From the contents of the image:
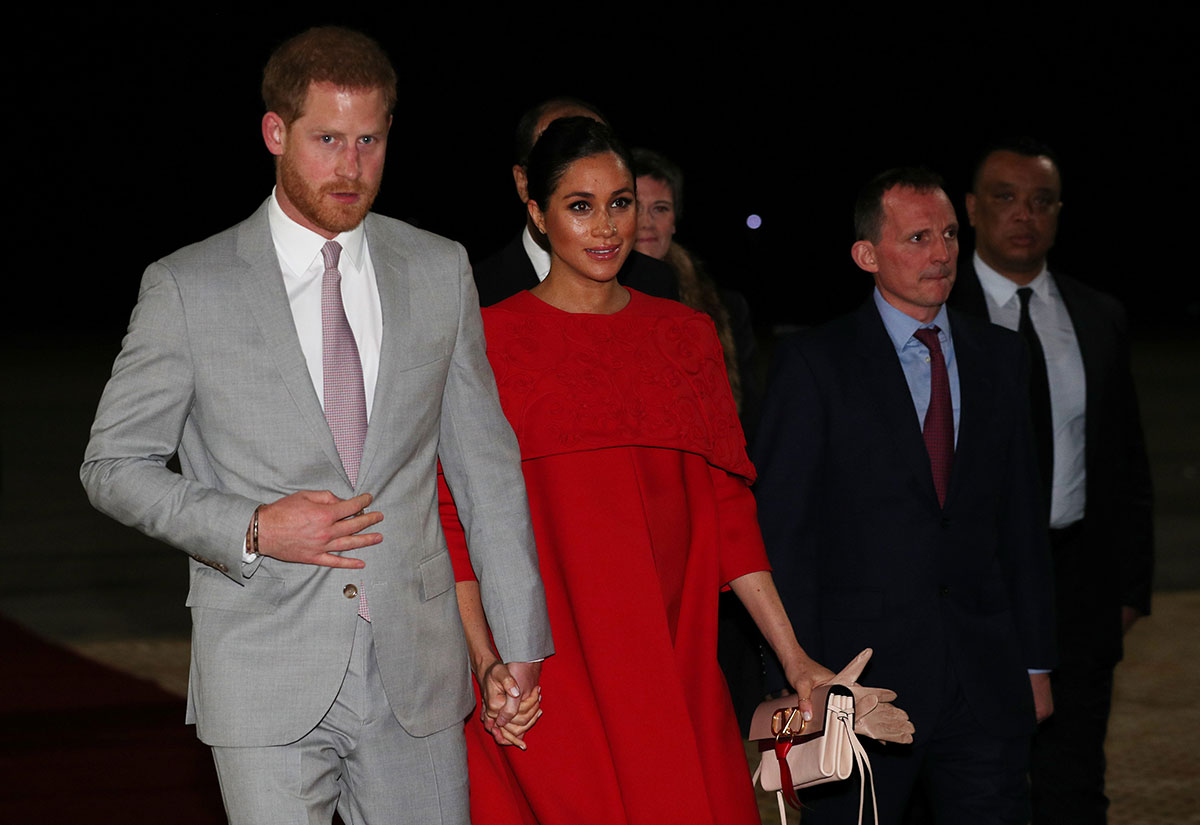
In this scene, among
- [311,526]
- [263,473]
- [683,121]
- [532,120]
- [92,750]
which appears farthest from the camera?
[683,121]

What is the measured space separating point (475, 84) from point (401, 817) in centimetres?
2421

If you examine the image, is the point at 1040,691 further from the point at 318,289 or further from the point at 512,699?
the point at 318,289

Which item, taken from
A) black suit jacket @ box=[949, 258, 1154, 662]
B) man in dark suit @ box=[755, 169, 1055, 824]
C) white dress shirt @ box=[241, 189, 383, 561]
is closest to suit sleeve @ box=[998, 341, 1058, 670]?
man in dark suit @ box=[755, 169, 1055, 824]

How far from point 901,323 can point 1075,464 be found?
3.28ft

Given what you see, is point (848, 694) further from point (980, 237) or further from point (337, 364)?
point (980, 237)

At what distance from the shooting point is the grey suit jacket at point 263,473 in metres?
2.22

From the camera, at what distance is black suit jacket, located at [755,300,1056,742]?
3254 millimetres

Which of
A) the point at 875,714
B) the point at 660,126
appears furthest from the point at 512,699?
the point at 660,126

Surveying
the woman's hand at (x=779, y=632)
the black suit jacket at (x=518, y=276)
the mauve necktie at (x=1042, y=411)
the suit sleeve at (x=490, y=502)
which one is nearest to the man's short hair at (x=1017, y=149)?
the mauve necktie at (x=1042, y=411)

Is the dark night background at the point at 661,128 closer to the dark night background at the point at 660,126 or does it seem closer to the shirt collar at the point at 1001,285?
the dark night background at the point at 660,126

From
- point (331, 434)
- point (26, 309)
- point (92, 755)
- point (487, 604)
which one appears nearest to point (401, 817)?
point (487, 604)

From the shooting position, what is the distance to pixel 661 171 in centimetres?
488

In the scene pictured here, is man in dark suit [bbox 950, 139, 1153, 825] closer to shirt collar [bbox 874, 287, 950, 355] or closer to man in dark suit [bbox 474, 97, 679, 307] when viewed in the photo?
shirt collar [bbox 874, 287, 950, 355]

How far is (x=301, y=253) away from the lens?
94.6 inches
